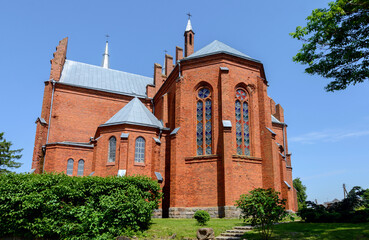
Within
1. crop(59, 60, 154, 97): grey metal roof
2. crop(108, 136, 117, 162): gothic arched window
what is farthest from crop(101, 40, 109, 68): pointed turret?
crop(108, 136, 117, 162): gothic arched window

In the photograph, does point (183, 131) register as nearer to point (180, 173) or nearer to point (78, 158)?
point (180, 173)

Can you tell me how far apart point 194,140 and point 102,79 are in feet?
57.8

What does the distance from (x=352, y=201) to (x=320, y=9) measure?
38.4 feet

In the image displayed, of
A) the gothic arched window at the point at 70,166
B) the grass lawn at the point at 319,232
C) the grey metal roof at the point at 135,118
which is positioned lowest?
the grass lawn at the point at 319,232

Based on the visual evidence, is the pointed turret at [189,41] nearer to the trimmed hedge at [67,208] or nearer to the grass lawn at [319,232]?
the trimmed hedge at [67,208]

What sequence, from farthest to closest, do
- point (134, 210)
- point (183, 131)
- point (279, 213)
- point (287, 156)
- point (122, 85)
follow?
point (122, 85), point (287, 156), point (183, 131), point (134, 210), point (279, 213)

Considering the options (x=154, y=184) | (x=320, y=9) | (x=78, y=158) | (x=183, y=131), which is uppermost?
(x=320, y=9)

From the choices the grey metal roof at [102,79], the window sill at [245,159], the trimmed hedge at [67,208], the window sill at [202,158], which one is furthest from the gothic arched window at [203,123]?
the grey metal roof at [102,79]

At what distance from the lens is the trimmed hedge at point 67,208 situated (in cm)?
1396

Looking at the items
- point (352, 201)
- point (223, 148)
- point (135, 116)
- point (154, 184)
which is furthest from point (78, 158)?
point (352, 201)

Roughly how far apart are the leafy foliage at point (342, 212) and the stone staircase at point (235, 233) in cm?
438

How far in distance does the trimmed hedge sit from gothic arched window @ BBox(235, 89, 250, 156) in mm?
9271

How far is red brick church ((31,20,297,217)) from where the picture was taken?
2067cm

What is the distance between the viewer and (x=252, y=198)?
1239cm
